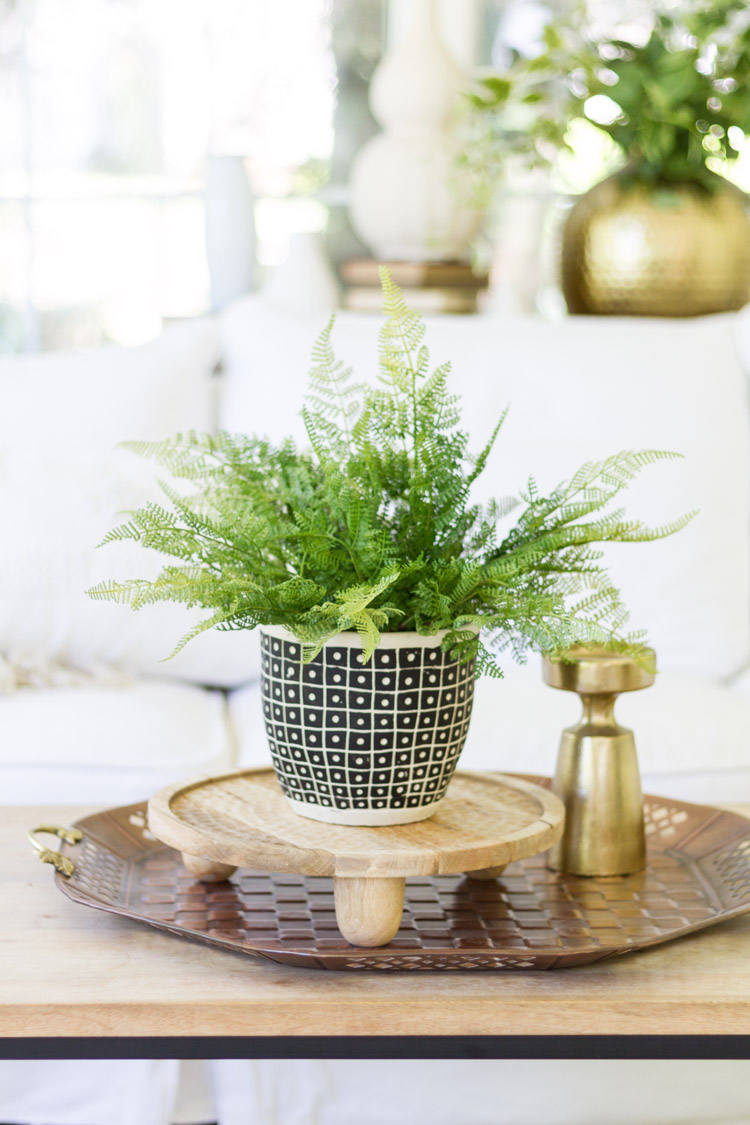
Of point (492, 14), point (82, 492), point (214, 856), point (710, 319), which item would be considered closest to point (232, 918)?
point (214, 856)

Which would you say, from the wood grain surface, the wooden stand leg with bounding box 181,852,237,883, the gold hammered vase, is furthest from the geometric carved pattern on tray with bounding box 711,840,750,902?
the gold hammered vase

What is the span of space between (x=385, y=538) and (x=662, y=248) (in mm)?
1454

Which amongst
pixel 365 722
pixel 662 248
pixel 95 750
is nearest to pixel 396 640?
pixel 365 722

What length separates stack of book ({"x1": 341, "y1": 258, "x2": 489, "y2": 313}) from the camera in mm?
2234

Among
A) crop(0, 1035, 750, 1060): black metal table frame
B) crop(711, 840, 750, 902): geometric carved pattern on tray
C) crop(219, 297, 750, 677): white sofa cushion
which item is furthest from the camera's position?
crop(219, 297, 750, 677): white sofa cushion

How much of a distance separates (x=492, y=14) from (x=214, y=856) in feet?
8.35

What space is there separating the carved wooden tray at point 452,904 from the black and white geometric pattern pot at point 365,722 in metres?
0.09

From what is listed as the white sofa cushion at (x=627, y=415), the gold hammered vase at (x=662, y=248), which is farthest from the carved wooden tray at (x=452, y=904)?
the gold hammered vase at (x=662, y=248)

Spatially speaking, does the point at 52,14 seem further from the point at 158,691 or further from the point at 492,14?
the point at 158,691

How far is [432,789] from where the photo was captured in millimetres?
894

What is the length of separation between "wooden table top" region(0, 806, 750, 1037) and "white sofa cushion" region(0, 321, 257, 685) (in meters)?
0.74

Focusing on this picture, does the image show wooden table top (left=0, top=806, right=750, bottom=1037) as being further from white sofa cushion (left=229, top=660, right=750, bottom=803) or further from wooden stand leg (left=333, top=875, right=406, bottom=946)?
white sofa cushion (left=229, top=660, right=750, bottom=803)

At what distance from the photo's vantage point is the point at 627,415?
1.78 meters

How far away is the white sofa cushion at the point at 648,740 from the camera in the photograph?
4.60 feet
